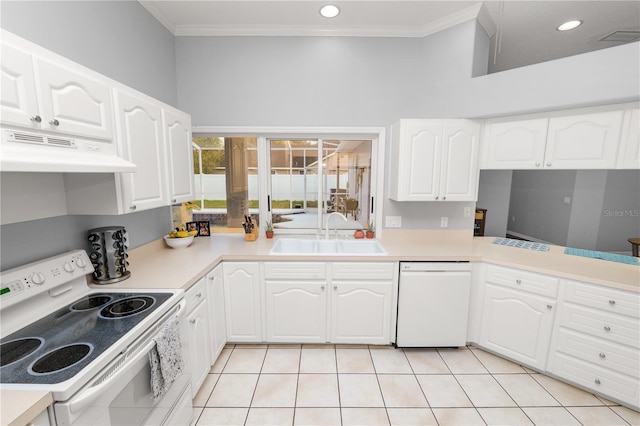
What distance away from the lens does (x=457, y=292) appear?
2.18 meters

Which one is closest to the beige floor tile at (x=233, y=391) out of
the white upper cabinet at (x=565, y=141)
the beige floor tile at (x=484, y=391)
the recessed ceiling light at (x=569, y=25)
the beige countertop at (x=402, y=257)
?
the beige countertop at (x=402, y=257)

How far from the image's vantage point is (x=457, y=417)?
1.67 metres

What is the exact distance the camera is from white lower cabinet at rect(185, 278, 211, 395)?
167cm

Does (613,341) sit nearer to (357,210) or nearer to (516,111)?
(516,111)

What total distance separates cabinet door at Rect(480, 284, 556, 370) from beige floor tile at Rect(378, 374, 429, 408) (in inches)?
31.7

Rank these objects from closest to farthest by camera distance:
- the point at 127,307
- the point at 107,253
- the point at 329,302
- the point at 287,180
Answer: the point at 127,307
the point at 107,253
the point at 329,302
the point at 287,180

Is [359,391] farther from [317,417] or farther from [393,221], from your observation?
[393,221]

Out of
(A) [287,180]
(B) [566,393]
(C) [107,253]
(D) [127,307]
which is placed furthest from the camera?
(A) [287,180]

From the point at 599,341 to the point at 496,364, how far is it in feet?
2.28

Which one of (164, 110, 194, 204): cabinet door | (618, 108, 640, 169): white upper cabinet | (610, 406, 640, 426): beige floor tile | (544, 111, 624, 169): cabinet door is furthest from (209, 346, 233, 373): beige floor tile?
(618, 108, 640, 169): white upper cabinet

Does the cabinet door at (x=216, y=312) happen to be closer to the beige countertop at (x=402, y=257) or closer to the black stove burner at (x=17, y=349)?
the beige countertop at (x=402, y=257)

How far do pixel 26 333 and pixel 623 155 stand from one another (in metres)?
3.61

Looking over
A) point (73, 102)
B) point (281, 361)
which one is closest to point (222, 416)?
point (281, 361)

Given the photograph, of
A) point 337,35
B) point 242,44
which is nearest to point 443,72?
point 337,35
